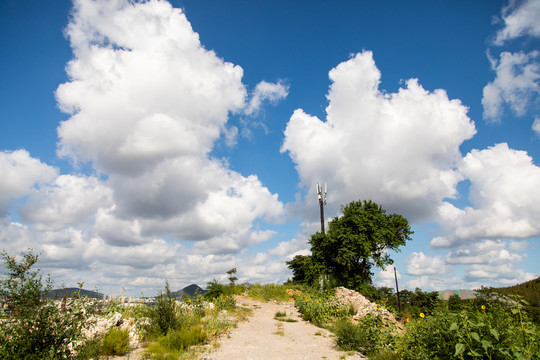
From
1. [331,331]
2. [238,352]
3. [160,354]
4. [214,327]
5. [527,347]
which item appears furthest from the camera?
→ [331,331]

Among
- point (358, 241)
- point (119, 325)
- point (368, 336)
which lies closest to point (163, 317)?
point (119, 325)

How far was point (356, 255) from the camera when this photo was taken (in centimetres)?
2552

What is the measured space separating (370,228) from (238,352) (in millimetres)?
20776

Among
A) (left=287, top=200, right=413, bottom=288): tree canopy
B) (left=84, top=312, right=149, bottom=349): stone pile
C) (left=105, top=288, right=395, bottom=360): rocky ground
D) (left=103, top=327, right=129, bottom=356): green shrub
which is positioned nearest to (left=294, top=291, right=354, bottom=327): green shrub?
(left=105, top=288, right=395, bottom=360): rocky ground

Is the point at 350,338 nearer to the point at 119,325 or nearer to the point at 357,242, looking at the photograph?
the point at 119,325

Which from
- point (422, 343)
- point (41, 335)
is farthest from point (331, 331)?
point (41, 335)

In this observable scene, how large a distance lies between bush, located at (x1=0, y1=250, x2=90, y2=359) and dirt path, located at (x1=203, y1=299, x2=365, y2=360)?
2645 millimetres

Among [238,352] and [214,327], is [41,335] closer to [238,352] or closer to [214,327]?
[238,352]

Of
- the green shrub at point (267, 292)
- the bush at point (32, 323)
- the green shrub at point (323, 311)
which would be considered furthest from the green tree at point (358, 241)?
the bush at point (32, 323)

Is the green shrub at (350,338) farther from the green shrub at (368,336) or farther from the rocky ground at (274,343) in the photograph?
the rocky ground at (274,343)

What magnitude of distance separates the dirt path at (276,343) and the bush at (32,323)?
8.68ft

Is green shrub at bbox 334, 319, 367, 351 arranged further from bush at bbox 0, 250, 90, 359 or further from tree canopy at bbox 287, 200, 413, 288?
tree canopy at bbox 287, 200, 413, 288

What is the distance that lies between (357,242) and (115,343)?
69.9 feet

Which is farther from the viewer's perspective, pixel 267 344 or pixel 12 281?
pixel 267 344
